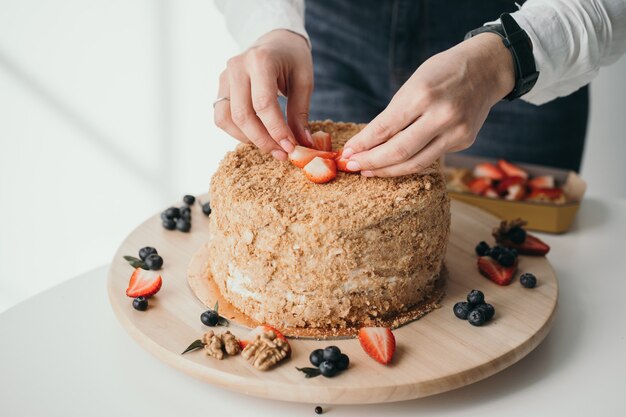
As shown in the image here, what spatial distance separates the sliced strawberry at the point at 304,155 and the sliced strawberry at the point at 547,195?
3.77ft

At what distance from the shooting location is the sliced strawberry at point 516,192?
3.08 m

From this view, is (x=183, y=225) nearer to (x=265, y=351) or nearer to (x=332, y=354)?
(x=265, y=351)

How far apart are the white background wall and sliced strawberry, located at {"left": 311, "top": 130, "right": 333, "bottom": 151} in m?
3.00

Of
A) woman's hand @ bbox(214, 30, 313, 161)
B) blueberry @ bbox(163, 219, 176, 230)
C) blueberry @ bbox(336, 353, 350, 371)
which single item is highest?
woman's hand @ bbox(214, 30, 313, 161)

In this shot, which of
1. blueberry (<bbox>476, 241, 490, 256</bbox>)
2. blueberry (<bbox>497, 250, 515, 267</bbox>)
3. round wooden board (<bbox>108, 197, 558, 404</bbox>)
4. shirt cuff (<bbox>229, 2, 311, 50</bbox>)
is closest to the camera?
round wooden board (<bbox>108, 197, 558, 404</bbox>)

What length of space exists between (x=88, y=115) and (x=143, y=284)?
3.49 m

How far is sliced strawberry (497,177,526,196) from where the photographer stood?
314 cm

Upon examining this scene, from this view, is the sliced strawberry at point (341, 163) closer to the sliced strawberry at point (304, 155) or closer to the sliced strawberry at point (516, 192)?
the sliced strawberry at point (304, 155)

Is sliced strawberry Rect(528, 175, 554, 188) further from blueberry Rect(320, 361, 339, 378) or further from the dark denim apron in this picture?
blueberry Rect(320, 361, 339, 378)

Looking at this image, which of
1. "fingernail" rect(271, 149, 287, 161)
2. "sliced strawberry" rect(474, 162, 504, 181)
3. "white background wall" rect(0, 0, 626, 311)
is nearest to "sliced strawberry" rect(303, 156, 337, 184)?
"fingernail" rect(271, 149, 287, 161)

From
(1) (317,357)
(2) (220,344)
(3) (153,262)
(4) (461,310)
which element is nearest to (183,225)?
(3) (153,262)

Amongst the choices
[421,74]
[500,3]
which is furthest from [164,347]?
[500,3]

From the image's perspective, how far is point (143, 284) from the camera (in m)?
2.29

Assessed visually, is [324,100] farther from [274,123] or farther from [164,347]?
[164,347]
